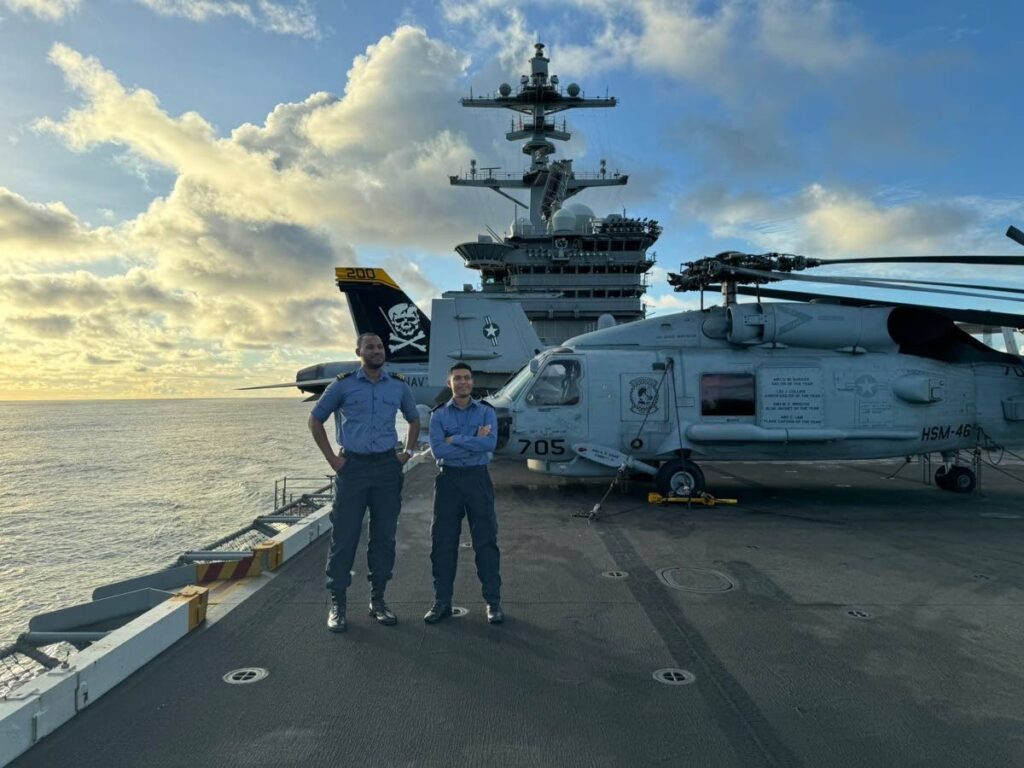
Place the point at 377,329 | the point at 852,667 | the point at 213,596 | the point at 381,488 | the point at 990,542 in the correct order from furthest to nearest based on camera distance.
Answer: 1. the point at 377,329
2. the point at 990,542
3. the point at 213,596
4. the point at 381,488
5. the point at 852,667

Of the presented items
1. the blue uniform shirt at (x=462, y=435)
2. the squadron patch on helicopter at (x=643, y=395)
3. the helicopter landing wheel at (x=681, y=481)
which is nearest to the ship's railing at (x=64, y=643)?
the blue uniform shirt at (x=462, y=435)

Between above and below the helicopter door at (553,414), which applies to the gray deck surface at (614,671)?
below

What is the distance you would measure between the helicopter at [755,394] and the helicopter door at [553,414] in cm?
2

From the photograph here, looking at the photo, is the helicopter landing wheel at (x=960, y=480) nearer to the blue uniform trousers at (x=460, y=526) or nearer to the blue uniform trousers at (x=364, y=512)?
the blue uniform trousers at (x=460, y=526)

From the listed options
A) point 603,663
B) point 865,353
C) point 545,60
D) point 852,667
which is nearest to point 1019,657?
point 852,667

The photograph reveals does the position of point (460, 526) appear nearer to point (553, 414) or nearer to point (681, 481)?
point (553, 414)

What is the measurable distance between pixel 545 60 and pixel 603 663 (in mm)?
44514

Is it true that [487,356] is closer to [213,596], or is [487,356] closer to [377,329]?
[377,329]

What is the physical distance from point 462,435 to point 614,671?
1.90 m

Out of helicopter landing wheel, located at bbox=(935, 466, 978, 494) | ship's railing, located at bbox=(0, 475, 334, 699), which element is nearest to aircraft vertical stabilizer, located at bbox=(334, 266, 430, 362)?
ship's railing, located at bbox=(0, 475, 334, 699)

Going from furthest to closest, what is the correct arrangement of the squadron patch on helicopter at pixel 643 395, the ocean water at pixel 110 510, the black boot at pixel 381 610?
the ocean water at pixel 110 510, the squadron patch on helicopter at pixel 643 395, the black boot at pixel 381 610

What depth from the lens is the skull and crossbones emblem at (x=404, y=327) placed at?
2498 centimetres

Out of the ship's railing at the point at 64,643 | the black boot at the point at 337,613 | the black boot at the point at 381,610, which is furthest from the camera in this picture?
the black boot at the point at 381,610

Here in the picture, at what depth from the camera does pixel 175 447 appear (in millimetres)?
57062
